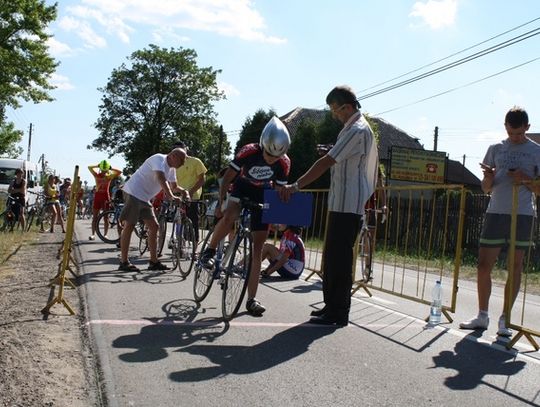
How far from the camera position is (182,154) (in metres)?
8.59

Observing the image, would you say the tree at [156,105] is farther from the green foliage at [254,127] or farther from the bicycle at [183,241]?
the bicycle at [183,241]

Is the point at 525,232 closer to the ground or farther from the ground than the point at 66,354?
farther from the ground

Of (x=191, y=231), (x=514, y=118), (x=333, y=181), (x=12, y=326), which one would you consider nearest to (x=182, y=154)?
(x=191, y=231)

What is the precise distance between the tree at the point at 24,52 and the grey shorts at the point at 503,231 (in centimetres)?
2910

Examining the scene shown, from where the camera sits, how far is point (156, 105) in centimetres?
7006

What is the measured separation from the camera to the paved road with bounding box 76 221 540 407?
389 cm

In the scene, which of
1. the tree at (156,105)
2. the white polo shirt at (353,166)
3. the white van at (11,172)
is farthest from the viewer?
the tree at (156,105)

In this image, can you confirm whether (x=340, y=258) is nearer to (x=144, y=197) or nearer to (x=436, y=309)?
(x=436, y=309)

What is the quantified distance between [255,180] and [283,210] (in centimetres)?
52

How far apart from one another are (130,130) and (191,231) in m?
63.1

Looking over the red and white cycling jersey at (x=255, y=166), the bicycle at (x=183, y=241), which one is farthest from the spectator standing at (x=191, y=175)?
the red and white cycling jersey at (x=255, y=166)

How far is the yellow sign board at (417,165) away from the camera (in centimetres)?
3147

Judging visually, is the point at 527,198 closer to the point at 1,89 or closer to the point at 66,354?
the point at 66,354

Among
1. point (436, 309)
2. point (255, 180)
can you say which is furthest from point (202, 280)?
point (436, 309)
